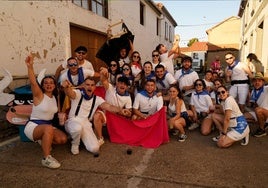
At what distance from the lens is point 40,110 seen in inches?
144

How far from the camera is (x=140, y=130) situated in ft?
14.6

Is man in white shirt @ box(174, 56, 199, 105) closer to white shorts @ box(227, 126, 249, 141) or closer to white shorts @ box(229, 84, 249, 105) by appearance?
white shorts @ box(229, 84, 249, 105)

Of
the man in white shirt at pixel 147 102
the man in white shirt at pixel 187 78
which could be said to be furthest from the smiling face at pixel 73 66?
the man in white shirt at pixel 187 78

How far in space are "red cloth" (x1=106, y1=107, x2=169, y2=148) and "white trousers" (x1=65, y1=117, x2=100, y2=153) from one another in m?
0.56

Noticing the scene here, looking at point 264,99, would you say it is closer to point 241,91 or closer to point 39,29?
point 241,91

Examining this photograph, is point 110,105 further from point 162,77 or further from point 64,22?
point 64,22

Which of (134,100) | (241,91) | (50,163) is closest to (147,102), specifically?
(134,100)

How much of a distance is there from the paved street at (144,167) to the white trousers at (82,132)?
0.16 meters

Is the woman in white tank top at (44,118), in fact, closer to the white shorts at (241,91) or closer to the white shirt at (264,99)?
the white shirt at (264,99)

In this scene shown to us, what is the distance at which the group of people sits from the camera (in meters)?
3.73

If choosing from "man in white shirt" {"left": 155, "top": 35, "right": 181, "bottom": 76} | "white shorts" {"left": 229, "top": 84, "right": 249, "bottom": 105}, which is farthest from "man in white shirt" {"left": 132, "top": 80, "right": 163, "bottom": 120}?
"white shorts" {"left": 229, "top": 84, "right": 249, "bottom": 105}

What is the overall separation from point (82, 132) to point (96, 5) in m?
7.04

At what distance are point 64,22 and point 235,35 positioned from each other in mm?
36926

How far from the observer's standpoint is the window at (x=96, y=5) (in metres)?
8.55
